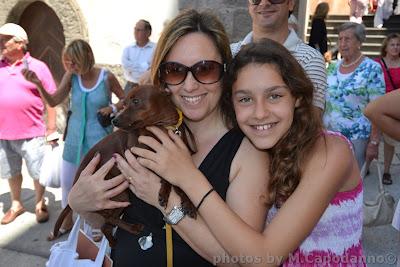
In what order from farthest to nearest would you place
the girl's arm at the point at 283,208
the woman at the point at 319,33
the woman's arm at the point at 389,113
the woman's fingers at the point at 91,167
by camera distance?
the woman at the point at 319,33 < the woman's arm at the point at 389,113 < the woman's fingers at the point at 91,167 < the girl's arm at the point at 283,208

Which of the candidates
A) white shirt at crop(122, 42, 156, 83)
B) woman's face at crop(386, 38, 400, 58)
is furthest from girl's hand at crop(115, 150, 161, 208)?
woman's face at crop(386, 38, 400, 58)

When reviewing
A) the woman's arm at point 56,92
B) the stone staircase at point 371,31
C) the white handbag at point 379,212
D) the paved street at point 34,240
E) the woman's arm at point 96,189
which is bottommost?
the paved street at point 34,240

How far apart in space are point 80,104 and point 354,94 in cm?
275

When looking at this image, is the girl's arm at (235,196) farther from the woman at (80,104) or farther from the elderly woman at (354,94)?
the elderly woman at (354,94)

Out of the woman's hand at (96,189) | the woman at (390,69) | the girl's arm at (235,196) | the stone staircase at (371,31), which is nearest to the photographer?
the girl's arm at (235,196)

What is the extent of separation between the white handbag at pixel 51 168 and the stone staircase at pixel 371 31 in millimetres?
7604

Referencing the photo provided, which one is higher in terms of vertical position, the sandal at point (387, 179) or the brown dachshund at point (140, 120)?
the brown dachshund at point (140, 120)

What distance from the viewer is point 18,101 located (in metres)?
4.11

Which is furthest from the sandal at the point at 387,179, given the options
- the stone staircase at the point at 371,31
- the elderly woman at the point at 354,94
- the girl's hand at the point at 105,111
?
the stone staircase at the point at 371,31

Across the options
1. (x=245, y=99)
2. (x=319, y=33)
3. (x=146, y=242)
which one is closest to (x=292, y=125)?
(x=245, y=99)

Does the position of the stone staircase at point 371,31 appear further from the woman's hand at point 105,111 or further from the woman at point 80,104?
the woman's hand at point 105,111

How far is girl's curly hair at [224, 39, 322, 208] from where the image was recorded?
1.53 meters

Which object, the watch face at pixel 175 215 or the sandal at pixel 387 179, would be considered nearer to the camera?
the watch face at pixel 175 215

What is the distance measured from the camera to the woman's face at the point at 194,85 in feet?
5.48
